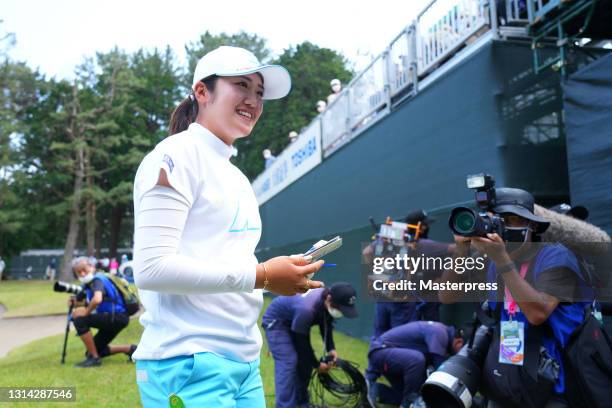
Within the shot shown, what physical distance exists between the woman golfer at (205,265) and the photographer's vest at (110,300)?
22.4 ft

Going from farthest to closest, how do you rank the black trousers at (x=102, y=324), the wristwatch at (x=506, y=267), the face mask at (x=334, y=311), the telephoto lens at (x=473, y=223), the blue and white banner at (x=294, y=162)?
the blue and white banner at (x=294, y=162) → the black trousers at (x=102, y=324) → the face mask at (x=334, y=311) → the wristwatch at (x=506, y=267) → the telephoto lens at (x=473, y=223)

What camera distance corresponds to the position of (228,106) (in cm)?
187

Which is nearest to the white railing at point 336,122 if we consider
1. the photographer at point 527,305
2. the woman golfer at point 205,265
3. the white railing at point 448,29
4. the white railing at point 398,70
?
the white railing at point 398,70

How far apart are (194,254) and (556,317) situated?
6.28 feet

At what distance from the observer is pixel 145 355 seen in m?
1.67

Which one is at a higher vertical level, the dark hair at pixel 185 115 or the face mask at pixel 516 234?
the dark hair at pixel 185 115

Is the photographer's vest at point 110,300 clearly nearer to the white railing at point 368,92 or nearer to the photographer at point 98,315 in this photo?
the photographer at point 98,315

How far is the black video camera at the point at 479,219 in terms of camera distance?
2529 mm

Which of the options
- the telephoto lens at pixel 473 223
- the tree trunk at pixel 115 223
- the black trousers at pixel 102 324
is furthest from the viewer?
the tree trunk at pixel 115 223

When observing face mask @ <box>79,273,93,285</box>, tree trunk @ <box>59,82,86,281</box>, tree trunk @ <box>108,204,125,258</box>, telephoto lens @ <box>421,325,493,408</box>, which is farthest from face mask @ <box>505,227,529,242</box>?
tree trunk @ <box>108,204,125,258</box>

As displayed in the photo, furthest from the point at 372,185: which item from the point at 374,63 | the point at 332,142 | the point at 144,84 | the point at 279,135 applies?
the point at 144,84

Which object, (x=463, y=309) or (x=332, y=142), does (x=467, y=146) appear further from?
(x=332, y=142)

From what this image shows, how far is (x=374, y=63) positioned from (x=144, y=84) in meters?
Result: 34.9

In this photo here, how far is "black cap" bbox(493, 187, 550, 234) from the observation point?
2703 millimetres
